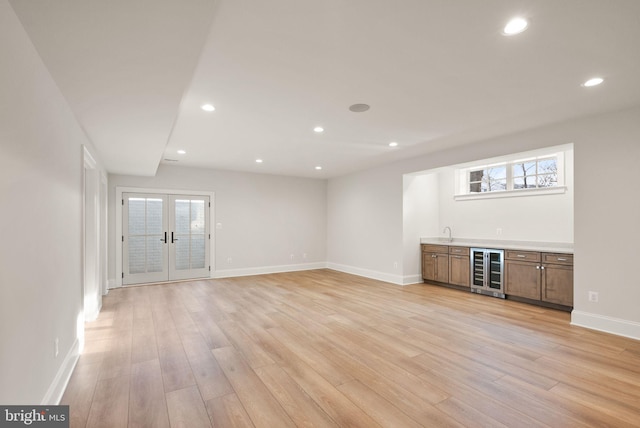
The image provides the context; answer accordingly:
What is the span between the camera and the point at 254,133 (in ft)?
14.6

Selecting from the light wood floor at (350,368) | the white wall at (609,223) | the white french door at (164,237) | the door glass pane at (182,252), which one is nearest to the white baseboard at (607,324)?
the white wall at (609,223)

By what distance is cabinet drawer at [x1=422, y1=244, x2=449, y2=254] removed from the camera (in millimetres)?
6121

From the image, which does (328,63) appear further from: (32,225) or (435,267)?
(435,267)

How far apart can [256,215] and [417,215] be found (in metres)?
3.91

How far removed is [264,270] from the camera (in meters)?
7.88

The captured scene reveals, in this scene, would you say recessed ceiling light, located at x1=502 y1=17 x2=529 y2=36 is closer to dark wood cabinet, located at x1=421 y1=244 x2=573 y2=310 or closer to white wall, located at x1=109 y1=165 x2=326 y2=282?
dark wood cabinet, located at x1=421 y1=244 x2=573 y2=310

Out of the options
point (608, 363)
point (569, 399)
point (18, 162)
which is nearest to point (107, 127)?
point (18, 162)

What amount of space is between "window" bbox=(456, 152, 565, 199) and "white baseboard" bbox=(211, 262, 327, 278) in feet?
13.7

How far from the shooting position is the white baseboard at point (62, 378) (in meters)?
2.11

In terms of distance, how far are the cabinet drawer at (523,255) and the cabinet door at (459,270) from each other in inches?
29.5

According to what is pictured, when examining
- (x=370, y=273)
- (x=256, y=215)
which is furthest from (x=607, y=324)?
(x=256, y=215)

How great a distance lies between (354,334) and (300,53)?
2.94 meters

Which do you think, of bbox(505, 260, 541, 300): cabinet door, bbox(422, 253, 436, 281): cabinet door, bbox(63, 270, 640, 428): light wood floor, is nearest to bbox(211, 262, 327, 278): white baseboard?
bbox(63, 270, 640, 428): light wood floor

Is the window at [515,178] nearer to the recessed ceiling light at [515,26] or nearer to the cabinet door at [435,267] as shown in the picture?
the cabinet door at [435,267]
